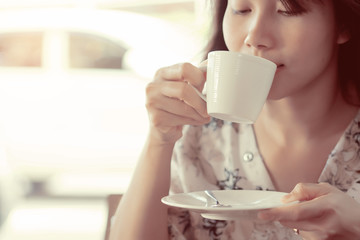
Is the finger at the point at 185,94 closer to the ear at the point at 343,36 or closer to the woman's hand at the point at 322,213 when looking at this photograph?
the woman's hand at the point at 322,213

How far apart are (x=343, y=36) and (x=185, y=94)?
1.40ft

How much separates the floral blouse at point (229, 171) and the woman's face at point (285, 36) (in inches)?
9.6

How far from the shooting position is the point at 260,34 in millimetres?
1012

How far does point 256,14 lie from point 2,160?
9.56ft

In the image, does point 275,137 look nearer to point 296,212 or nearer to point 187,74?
point 187,74

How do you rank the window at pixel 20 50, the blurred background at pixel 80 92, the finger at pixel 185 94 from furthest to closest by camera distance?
the window at pixel 20 50, the blurred background at pixel 80 92, the finger at pixel 185 94

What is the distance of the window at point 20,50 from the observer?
538 cm

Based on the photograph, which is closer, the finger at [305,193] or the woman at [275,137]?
the finger at [305,193]

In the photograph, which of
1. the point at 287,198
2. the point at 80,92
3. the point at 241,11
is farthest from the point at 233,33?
the point at 80,92

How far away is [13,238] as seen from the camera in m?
2.70

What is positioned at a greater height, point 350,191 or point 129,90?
point 129,90

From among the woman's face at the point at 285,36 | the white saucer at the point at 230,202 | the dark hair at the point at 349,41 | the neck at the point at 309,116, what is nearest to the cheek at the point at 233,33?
the woman's face at the point at 285,36

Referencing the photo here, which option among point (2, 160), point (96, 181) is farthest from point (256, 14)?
point (96, 181)

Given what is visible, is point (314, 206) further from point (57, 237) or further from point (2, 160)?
point (2, 160)
